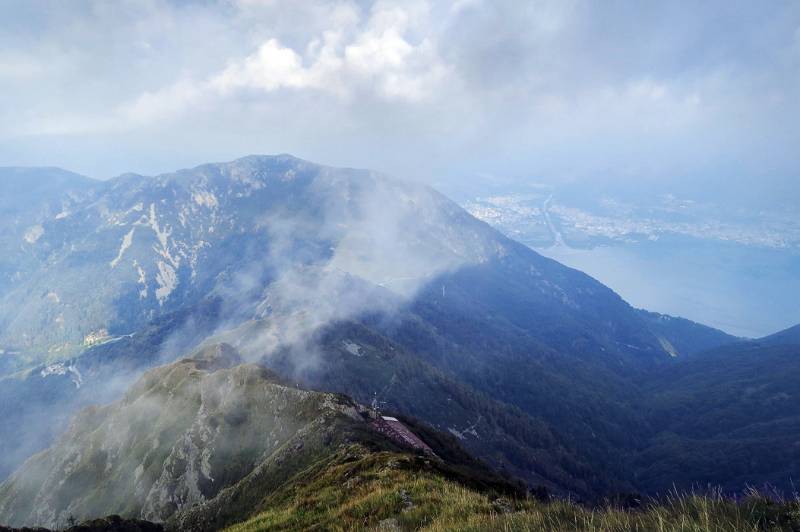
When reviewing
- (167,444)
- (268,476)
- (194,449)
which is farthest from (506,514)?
(167,444)

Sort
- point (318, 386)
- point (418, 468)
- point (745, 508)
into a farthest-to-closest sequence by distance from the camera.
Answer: point (318, 386)
point (418, 468)
point (745, 508)

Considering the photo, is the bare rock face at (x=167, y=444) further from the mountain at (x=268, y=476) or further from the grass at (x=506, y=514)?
the grass at (x=506, y=514)

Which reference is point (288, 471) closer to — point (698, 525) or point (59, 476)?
point (698, 525)

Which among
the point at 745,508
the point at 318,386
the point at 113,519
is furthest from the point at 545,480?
the point at 745,508

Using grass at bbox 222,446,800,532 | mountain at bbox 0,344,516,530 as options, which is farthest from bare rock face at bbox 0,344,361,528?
grass at bbox 222,446,800,532

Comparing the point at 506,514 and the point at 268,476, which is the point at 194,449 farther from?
the point at 506,514

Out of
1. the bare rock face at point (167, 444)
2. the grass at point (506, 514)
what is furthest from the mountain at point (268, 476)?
the bare rock face at point (167, 444)
